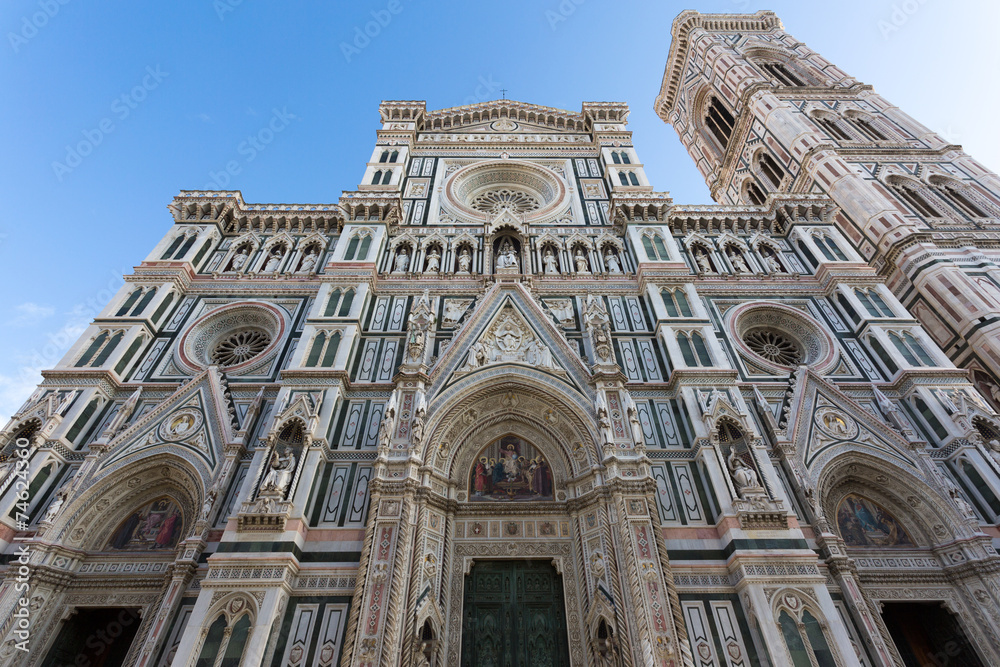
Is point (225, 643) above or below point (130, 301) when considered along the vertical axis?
below

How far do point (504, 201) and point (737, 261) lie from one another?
26.7ft

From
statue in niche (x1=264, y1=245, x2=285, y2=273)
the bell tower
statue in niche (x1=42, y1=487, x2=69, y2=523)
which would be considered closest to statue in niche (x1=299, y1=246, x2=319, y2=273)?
statue in niche (x1=264, y1=245, x2=285, y2=273)

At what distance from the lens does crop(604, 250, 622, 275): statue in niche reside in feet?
50.8

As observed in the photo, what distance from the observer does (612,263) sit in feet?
51.8

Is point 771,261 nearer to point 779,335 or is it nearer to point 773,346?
point 779,335

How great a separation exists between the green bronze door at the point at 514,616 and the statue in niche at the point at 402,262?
8.50 meters

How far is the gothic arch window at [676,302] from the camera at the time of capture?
13.7m

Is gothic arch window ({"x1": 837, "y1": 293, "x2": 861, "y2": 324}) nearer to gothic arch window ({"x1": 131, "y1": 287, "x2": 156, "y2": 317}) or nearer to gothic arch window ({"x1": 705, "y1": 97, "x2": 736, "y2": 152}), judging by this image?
gothic arch window ({"x1": 705, "y1": 97, "x2": 736, "y2": 152})

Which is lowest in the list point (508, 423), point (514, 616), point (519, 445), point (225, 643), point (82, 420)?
point (225, 643)

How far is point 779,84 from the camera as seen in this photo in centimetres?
2805

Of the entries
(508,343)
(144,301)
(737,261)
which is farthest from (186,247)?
(737,261)

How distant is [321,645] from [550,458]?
5349 mm

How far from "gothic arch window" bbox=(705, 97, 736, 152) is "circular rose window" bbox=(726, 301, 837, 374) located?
60.4 ft

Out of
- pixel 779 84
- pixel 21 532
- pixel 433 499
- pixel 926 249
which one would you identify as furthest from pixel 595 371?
pixel 779 84
